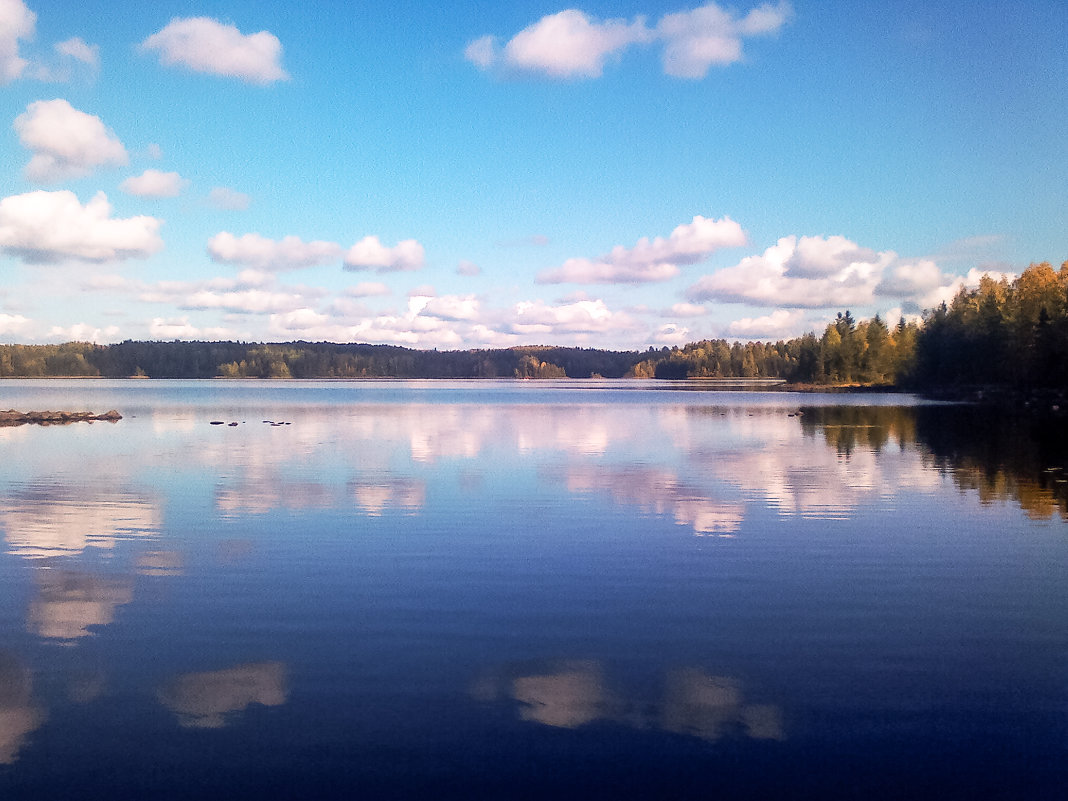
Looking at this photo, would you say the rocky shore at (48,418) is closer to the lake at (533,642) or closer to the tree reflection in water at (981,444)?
the lake at (533,642)

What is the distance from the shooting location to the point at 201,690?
9.83 metres

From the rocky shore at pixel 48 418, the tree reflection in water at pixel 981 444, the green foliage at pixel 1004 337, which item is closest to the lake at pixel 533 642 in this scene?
the tree reflection in water at pixel 981 444

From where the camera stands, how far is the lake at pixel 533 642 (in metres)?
8.09

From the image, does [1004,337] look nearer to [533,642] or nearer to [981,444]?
[981,444]

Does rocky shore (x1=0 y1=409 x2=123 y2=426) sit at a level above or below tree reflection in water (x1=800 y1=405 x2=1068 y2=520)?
above

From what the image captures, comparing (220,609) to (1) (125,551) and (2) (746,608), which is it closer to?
(1) (125,551)

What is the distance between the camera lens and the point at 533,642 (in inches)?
456

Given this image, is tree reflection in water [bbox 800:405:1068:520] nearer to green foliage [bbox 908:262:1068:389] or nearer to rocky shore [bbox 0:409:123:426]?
green foliage [bbox 908:262:1068:389]

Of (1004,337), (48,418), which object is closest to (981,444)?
(48,418)

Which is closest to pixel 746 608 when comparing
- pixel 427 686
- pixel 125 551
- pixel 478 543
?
pixel 427 686

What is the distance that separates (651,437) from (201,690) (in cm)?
4193

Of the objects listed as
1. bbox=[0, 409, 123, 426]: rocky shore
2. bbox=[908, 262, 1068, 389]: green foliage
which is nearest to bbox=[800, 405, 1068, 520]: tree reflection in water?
bbox=[908, 262, 1068, 389]: green foliage

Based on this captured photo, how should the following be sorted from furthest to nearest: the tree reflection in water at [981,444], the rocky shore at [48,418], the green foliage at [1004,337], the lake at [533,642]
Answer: the green foliage at [1004,337] < the rocky shore at [48,418] < the tree reflection in water at [981,444] < the lake at [533,642]

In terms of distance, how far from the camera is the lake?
8086mm
